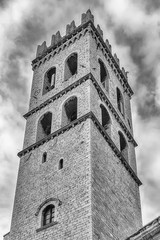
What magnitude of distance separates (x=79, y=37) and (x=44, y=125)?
8438 mm

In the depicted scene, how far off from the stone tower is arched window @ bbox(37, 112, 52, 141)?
0.22 feet

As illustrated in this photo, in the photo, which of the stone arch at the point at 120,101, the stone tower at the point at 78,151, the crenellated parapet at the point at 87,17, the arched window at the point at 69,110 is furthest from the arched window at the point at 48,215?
the crenellated parapet at the point at 87,17

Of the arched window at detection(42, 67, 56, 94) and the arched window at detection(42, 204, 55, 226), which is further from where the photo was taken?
the arched window at detection(42, 67, 56, 94)

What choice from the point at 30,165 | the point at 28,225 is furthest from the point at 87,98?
the point at 28,225

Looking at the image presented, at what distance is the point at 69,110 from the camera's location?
2798 centimetres

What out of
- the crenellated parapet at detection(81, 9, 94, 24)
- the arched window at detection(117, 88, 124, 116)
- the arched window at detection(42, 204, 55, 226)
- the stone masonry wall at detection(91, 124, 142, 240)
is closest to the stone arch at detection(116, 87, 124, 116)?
the arched window at detection(117, 88, 124, 116)

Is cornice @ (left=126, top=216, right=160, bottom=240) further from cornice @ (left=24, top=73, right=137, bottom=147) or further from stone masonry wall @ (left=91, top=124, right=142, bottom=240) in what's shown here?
cornice @ (left=24, top=73, right=137, bottom=147)

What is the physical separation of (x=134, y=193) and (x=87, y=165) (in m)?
5.85

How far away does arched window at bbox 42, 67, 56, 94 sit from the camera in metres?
31.5

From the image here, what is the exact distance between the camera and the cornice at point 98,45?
33062 mm

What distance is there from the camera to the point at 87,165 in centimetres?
2189

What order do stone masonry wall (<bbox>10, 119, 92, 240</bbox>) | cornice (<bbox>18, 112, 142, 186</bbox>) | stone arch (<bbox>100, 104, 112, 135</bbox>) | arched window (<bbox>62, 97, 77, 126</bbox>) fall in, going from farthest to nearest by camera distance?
1. stone arch (<bbox>100, 104, 112, 135</bbox>)
2. arched window (<bbox>62, 97, 77, 126</bbox>)
3. cornice (<bbox>18, 112, 142, 186</bbox>)
4. stone masonry wall (<bbox>10, 119, 92, 240</bbox>)

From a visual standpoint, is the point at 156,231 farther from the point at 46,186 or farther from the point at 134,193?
the point at 134,193

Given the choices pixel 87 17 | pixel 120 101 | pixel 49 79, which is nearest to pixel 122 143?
pixel 120 101
